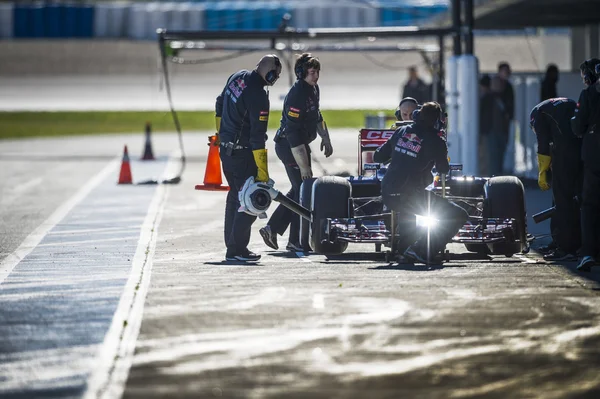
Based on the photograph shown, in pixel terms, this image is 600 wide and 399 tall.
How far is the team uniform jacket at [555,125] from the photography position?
12.0m

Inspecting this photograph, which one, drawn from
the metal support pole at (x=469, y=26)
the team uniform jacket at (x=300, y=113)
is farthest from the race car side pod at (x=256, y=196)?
the metal support pole at (x=469, y=26)

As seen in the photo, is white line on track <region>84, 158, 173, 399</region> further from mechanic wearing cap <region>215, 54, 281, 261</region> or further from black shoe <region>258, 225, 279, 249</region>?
black shoe <region>258, 225, 279, 249</region>

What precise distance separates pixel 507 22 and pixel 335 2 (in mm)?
37436

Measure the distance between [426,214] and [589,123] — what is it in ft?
5.11

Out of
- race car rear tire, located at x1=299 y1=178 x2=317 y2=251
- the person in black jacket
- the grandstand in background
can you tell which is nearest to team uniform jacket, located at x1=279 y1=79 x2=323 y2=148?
race car rear tire, located at x1=299 y1=178 x2=317 y2=251

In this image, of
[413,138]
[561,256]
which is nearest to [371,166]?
[413,138]

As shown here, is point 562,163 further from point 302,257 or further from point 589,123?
point 302,257

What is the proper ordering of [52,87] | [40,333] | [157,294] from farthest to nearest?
1. [52,87]
2. [157,294]
3. [40,333]

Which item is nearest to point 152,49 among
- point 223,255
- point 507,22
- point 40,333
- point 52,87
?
point 52,87

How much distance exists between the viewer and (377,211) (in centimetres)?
1255

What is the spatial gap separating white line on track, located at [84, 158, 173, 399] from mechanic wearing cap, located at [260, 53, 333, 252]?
4.18 feet

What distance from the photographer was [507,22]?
25.9 m

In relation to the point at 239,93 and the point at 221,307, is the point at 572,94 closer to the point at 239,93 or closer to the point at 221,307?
the point at 239,93

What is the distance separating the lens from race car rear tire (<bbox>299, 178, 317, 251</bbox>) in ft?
41.2
